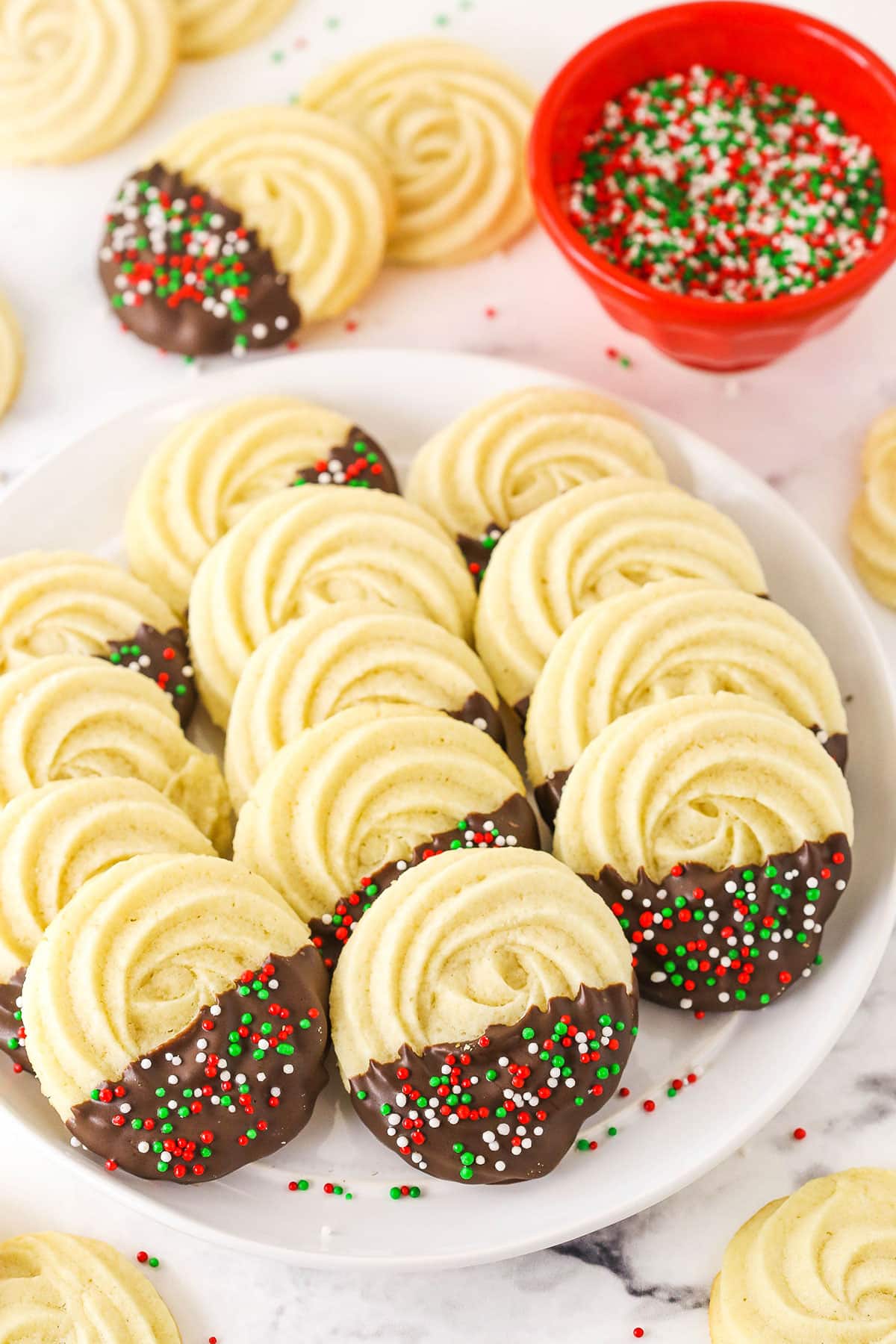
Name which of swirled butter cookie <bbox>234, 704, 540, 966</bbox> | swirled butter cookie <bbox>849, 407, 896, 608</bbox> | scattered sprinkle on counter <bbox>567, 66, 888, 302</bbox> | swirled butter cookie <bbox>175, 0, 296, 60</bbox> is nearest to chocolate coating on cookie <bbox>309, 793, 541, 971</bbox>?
swirled butter cookie <bbox>234, 704, 540, 966</bbox>

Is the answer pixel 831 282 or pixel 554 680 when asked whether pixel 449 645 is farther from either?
pixel 831 282

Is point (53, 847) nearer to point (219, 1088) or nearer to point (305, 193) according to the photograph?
point (219, 1088)

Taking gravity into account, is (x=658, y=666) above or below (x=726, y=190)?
below

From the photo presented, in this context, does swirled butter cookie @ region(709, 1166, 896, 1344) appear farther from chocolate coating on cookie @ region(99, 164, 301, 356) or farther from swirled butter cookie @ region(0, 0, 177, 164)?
swirled butter cookie @ region(0, 0, 177, 164)

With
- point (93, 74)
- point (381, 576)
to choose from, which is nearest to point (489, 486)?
point (381, 576)

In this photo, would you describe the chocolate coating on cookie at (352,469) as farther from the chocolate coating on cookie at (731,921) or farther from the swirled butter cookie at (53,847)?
the chocolate coating on cookie at (731,921)

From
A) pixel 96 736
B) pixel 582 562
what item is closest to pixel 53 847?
pixel 96 736
